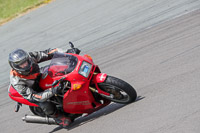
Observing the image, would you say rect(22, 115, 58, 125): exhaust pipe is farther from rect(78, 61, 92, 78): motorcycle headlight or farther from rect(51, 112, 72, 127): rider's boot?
rect(78, 61, 92, 78): motorcycle headlight

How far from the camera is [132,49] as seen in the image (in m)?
9.15

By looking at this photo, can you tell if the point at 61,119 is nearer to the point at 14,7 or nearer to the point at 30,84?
the point at 30,84

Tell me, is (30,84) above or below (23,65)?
below

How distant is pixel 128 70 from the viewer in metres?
7.98

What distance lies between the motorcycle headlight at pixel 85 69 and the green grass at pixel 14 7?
415 inches

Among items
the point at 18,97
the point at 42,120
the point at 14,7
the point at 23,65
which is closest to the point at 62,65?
the point at 23,65

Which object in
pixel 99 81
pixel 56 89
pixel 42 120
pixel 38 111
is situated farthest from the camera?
pixel 38 111

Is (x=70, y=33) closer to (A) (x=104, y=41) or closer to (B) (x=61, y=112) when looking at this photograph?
(A) (x=104, y=41)

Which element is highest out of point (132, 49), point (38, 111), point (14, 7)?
point (14, 7)

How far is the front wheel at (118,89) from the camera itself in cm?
579

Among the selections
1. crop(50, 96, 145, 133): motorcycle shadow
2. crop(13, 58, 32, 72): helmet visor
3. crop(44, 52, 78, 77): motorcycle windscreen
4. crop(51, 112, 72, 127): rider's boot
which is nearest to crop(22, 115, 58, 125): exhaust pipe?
crop(51, 112, 72, 127): rider's boot

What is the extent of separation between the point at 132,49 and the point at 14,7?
10312 millimetres

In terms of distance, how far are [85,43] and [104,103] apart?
4785 mm

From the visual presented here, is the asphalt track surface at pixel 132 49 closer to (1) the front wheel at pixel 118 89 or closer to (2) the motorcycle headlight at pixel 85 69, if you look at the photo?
(1) the front wheel at pixel 118 89
